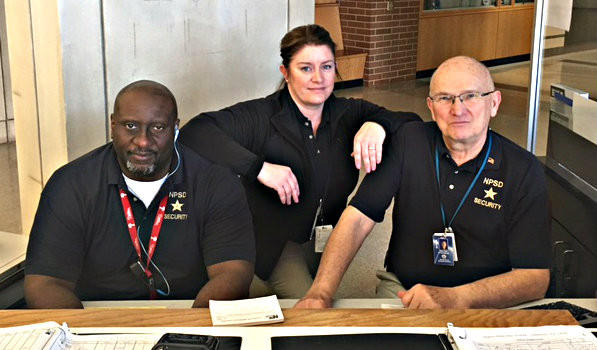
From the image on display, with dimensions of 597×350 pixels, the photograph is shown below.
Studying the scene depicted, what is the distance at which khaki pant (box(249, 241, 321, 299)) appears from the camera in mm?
2865

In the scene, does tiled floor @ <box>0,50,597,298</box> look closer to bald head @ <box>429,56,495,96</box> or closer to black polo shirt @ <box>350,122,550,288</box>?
black polo shirt @ <box>350,122,550,288</box>

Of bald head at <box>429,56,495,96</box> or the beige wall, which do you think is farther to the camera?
the beige wall

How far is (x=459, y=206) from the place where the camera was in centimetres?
229

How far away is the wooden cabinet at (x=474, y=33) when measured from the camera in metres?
8.89

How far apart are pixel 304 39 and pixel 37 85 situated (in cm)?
97

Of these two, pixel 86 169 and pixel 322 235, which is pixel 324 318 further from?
pixel 322 235

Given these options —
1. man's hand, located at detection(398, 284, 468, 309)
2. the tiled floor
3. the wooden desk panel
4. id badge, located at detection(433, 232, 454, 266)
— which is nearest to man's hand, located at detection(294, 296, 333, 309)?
man's hand, located at detection(398, 284, 468, 309)

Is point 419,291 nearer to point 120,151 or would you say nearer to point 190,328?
point 190,328

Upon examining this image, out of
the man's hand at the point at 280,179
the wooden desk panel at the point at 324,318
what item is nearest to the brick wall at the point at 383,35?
the man's hand at the point at 280,179

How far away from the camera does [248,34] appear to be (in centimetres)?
310

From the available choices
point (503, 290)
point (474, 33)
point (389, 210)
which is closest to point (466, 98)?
point (503, 290)

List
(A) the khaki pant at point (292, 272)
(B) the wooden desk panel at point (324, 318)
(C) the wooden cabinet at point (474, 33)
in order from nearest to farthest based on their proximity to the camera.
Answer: (B) the wooden desk panel at point (324, 318), (A) the khaki pant at point (292, 272), (C) the wooden cabinet at point (474, 33)

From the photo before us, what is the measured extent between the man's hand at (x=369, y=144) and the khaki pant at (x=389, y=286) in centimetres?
36

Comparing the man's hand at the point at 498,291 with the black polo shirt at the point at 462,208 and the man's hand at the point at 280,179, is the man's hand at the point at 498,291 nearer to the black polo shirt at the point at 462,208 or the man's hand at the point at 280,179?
the black polo shirt at the point at 462,208
